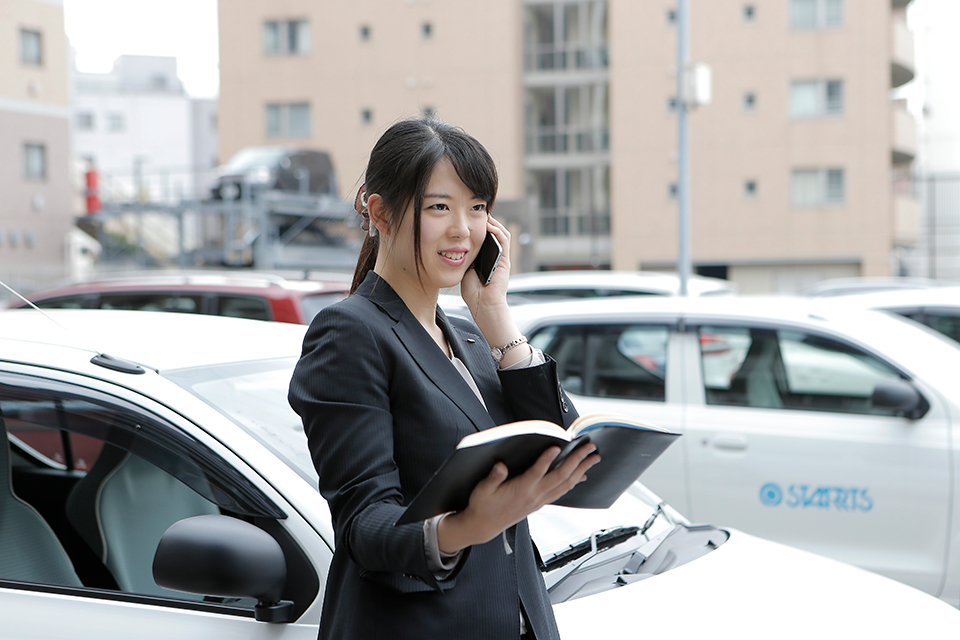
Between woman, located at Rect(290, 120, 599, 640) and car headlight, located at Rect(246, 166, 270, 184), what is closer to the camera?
woman, located at Rect(290, 120, 599, 640)

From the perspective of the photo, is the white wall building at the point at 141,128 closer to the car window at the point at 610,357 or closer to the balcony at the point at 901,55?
the balcony at the point at 901,55

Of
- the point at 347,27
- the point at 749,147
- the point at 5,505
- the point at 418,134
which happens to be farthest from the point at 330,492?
the point at 347,27

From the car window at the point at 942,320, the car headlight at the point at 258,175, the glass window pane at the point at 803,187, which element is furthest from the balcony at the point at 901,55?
the car window at the point at 942,320

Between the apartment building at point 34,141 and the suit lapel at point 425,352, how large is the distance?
25554 mm

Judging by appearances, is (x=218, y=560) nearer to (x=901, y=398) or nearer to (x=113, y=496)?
(x=113, y=496)

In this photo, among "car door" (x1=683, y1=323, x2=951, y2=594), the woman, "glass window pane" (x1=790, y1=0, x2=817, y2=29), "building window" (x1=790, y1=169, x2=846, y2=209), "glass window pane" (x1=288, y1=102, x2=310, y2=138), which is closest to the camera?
the woman

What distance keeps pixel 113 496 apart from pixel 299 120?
30.8 metres

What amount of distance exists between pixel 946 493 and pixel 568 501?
3.29 metres

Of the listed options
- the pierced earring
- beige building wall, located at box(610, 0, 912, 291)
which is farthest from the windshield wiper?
beige building wall, located at box(610, 0, 912, 291)

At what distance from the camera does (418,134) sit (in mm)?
1683

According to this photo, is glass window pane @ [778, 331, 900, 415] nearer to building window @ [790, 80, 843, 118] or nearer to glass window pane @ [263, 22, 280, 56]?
building window @ [790, 80, 843, 118]

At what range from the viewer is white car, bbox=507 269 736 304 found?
9.73m

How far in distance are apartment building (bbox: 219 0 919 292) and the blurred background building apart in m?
6.37

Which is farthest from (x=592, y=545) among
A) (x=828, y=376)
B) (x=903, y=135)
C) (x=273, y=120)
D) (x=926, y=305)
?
(x=273, y=120)
